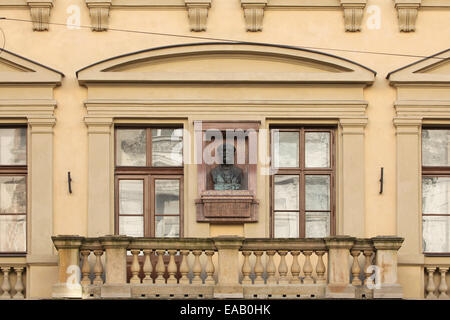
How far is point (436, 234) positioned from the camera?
1714 cm

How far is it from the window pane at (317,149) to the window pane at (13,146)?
160 inches

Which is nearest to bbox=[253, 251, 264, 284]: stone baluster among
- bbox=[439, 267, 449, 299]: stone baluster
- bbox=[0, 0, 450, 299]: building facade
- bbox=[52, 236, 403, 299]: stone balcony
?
bbox=[52, 236, 403, 299]: stone balcony

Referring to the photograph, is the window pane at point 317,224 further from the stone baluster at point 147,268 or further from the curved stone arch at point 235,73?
the stone baluster at point 147,268

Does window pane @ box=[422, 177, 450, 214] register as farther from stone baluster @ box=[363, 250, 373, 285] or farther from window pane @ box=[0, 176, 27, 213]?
window pane @ box=[0, 176, 27, 213]

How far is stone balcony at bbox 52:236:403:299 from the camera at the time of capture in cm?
1588

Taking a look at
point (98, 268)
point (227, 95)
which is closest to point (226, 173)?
point (227, 95)

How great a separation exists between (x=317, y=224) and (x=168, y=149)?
2393 mm

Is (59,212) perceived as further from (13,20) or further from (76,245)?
(13,20)

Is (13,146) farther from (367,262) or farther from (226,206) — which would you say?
(367,262)

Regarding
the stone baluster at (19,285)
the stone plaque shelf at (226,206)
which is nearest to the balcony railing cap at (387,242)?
the stone plaque shelf at (226,206)

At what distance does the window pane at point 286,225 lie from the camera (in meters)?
17.2
